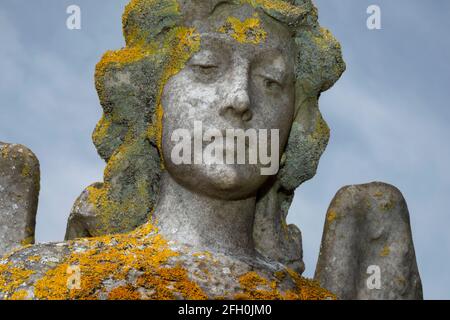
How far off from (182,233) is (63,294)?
3.20 feet

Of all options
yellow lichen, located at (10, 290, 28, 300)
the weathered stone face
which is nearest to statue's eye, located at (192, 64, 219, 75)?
the weathered stone face

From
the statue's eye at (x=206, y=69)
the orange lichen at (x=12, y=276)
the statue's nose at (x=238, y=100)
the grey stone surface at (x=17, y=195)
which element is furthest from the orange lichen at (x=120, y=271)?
the statue's eye at (x=206, y=69)

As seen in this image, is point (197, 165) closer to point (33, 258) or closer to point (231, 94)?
point (231, 94)

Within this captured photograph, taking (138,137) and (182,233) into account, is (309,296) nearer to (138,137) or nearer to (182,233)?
(182,233)

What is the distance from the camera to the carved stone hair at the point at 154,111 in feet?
23.2

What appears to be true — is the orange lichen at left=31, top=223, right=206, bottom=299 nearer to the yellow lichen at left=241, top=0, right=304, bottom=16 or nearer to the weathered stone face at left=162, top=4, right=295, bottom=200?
the weathered stone face at left=162, top=4, right=295, bottom=200

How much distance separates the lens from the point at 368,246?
24.6 feet

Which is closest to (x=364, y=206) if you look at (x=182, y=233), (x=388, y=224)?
(x=388, y=224)

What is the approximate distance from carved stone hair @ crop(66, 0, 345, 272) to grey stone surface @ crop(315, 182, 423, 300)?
0.97 feet

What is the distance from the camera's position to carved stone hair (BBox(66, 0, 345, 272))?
7.07m

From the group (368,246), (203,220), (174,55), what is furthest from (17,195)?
(368,246)

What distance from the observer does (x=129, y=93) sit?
23.4 feet

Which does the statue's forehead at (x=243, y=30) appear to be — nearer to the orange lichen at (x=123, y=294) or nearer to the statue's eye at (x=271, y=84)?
the statue's eye at (x=271, y=84)

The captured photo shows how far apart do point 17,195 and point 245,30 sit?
1941 millimetres
